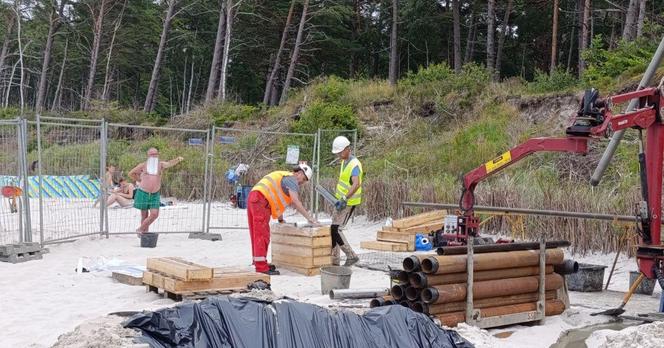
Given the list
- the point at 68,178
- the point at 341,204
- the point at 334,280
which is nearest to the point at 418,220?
the point at 341,204

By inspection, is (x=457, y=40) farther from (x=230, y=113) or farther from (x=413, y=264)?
(x=413, y=264)

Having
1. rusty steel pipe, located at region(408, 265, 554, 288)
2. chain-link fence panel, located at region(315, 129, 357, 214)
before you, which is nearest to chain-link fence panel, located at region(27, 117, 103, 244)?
chain-link fence panel, located at region(315, 129, 357, 214)

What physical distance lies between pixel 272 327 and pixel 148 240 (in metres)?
7.73

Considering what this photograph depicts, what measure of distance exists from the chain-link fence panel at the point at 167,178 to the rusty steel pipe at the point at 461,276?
7.72 meters

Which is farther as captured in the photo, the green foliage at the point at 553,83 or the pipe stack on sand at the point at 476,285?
the green foliage at the point at 553,83

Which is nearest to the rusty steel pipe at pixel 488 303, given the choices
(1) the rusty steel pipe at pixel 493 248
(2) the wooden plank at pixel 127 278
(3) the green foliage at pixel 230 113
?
(1) the rusty steel pipe at pixel 493 248

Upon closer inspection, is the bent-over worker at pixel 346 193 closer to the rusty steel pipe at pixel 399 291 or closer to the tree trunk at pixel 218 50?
the rusty steel pipe at pixel 399 291

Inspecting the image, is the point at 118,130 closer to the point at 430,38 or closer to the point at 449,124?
the point at 449,124

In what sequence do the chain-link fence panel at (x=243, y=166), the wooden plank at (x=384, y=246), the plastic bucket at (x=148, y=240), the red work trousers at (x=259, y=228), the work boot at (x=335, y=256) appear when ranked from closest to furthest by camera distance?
the red work trousers at (x=259, y=228)
the work boot at (x=335, y=256)
the plastic bucket at (x=148, y=240)
the wooden plank at (x=384, y=246)
the chain-link fence panel at (x=243, y=166)

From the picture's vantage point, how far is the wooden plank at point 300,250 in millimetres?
9688

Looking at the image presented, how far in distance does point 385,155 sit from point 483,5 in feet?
63.7

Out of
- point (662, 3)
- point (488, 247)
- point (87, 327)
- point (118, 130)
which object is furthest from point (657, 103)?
point (662, 3)

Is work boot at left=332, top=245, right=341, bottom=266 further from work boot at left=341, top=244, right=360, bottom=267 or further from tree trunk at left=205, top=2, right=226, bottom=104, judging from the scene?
tree trunk at left=205, top=2, right=226, bottom=104

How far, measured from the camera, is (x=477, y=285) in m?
6.80
